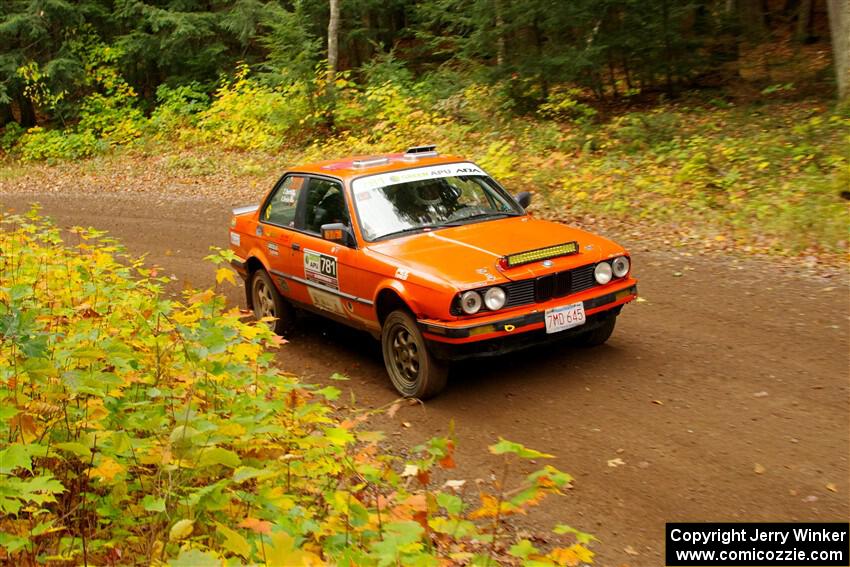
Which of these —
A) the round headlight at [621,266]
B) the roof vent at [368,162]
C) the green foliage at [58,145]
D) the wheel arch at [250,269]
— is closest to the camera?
the round headlight at [621,266]

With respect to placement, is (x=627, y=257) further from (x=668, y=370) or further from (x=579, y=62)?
(x=579, y=62)

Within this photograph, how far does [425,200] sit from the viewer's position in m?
7.45

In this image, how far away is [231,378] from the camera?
498 centimetres

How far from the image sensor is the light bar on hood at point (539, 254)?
625cm

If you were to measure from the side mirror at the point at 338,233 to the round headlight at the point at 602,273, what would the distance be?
2.15 metres

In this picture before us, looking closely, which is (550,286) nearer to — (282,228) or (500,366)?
(500,366)

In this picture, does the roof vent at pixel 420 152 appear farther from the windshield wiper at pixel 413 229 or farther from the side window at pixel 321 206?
the windshield wiper at pixel 413 229

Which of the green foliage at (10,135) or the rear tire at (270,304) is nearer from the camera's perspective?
the rear tire at (270,304)

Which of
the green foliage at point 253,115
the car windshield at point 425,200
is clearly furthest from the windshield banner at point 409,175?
the green foliage at point 253,115

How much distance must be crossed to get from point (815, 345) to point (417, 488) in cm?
387

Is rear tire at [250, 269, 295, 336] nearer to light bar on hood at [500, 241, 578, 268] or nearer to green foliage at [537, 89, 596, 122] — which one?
light bar on hood at [500, 241, 578, 268]

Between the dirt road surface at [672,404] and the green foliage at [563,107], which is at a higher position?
the green foliage at [563,107]

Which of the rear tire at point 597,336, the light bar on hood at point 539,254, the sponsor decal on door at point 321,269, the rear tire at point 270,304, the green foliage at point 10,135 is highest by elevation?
the green foliage at point 10,135

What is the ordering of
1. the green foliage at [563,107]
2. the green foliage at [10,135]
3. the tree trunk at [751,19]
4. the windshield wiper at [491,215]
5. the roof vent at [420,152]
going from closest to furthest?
the windshield wiper at [491,215] → the roof vent at [420,152] → the tree trunk at [751,19] → the green foliage at [563,107] → the green foliage at [10,135]
